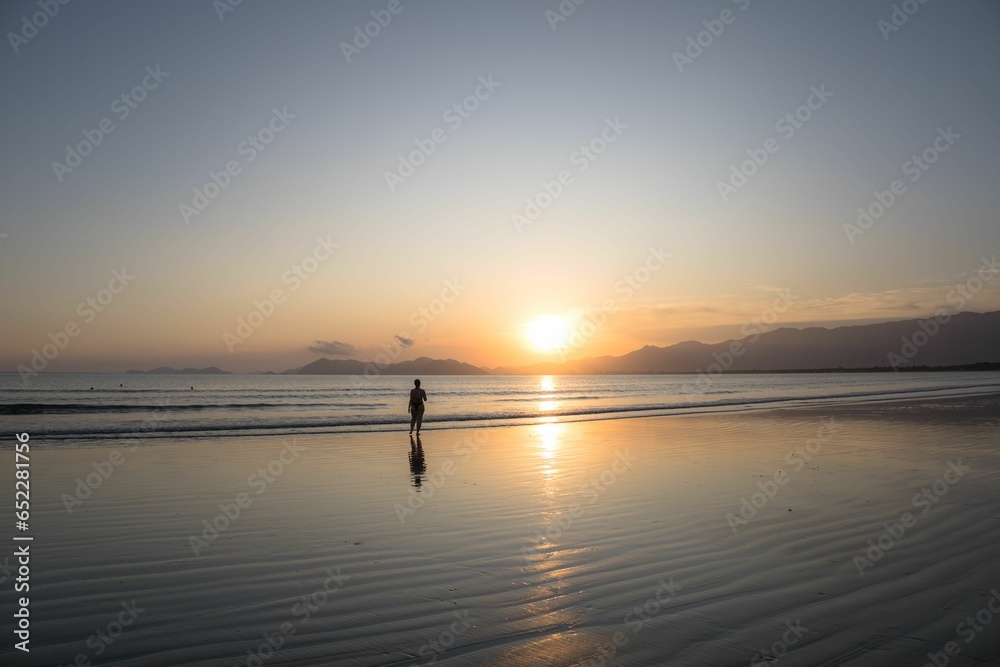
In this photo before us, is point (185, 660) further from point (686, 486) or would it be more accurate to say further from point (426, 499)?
point (686, 486)

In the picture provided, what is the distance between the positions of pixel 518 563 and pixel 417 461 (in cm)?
972

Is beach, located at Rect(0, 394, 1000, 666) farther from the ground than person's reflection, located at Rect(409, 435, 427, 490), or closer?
closer

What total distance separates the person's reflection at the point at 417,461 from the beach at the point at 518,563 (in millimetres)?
244

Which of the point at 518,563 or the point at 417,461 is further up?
the point at 417,461

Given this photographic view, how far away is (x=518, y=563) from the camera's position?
7215 mm

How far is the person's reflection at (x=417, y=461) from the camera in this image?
13.7m

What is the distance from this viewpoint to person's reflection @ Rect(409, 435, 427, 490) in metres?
13.7

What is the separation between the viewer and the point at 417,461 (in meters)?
16.6

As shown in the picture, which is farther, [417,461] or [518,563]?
[417,461]

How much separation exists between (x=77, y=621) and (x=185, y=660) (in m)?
1.59

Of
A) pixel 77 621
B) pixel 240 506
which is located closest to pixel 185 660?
pixel 77 621

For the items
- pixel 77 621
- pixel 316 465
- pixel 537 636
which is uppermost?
pixel 316 465

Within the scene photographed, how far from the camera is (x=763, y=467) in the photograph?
14398mm

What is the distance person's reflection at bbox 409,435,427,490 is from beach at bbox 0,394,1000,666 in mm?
244
